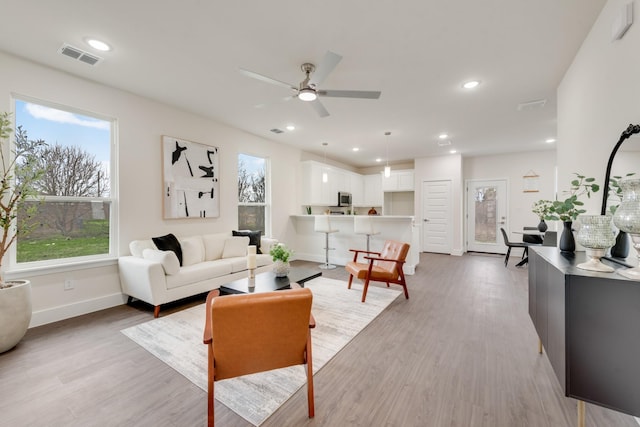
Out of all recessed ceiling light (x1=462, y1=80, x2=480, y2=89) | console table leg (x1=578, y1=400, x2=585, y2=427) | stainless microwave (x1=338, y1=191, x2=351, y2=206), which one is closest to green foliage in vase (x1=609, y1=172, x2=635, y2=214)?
console table leg (x1=578, y1=400, x2=585, y2=427)

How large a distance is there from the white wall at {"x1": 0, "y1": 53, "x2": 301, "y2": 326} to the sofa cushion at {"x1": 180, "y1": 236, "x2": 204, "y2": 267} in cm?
36

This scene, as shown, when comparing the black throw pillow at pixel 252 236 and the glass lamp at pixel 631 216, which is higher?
the glass lamp at pixel 631 216

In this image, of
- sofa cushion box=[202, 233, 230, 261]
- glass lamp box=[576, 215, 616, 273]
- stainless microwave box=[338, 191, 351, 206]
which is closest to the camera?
glass lamp box=[576, 215, 616, 273]

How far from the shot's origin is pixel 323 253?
6.34 meters

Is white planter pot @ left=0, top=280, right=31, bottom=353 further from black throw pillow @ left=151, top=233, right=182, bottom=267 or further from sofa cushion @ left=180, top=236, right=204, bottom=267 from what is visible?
sofa cushion @ left=180, top=236, right=204, bottom=267

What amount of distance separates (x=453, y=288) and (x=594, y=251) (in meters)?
2.91

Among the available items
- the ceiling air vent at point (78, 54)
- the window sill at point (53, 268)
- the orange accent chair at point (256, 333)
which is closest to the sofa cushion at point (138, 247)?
the window sill at point (53, 268)

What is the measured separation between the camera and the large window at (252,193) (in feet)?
17.7

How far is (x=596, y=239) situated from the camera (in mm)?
1558

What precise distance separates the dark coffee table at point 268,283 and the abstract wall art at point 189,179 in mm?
1782

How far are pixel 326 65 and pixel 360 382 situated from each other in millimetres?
2604

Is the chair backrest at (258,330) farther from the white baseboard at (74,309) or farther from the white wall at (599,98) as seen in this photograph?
the white baseboard at (74,309)

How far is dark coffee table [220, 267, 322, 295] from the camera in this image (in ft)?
9.31

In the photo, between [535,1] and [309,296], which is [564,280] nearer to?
[309,296]
